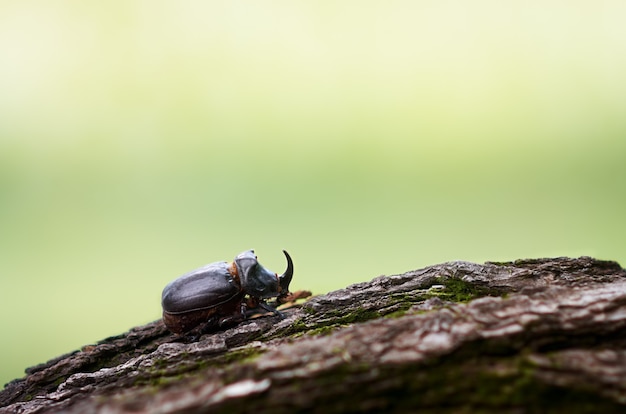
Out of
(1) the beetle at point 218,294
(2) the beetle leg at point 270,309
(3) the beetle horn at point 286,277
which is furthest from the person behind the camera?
(3) the beetle horn at point 286,277

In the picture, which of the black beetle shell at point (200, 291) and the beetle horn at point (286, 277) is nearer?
the black beetle shell at point (200, 291)

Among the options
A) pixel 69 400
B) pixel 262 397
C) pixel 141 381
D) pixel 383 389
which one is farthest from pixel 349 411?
pixel 69 400

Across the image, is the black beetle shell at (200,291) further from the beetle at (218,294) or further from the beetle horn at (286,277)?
the beetle horn at (286,277)

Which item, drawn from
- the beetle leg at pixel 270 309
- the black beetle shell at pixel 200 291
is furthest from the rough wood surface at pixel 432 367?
the black beetle shell at pixel 200 291

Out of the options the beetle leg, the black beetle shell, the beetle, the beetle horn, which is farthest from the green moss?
the black beetle shell

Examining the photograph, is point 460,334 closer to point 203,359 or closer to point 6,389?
point 203,359

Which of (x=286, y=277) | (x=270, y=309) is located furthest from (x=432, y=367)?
(x=286, y=277)

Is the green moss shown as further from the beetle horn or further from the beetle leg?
the beetle horn
